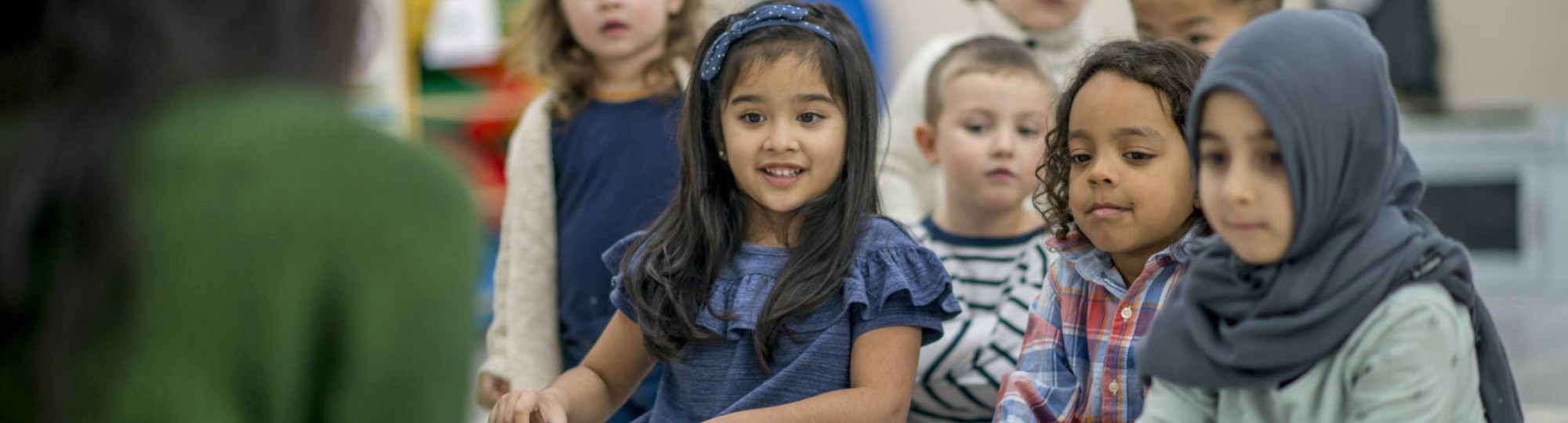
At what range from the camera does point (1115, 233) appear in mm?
1855

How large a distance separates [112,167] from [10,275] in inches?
4.1

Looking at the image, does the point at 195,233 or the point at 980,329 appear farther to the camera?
the point at 980,329

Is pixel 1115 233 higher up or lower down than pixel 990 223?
higher up

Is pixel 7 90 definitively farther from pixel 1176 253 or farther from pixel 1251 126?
pixel 1176 253

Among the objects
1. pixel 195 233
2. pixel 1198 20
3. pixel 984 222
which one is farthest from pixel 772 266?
pixel 195 233

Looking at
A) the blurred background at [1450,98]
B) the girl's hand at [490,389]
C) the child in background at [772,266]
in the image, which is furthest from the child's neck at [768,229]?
the blurred background at [1450,98]

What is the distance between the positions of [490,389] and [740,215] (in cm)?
89

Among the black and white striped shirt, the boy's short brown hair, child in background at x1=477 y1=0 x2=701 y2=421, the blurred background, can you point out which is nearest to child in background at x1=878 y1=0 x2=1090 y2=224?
the boy's short brown hair

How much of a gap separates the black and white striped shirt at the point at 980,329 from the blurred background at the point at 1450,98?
3.88m

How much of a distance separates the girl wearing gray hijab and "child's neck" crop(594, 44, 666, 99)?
4.50 feet

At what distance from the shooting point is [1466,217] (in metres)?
7.37

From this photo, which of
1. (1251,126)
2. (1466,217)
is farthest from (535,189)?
(1466,217)

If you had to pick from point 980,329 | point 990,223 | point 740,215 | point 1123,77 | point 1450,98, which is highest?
point 1123,77

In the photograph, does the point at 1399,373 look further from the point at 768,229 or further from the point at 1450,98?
the point at 1450,98
